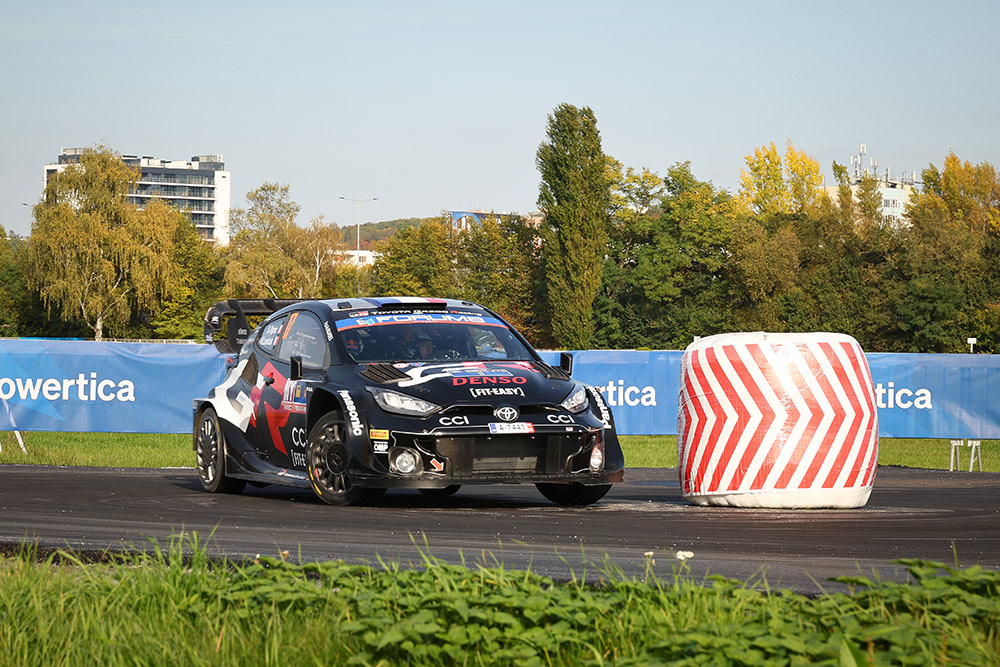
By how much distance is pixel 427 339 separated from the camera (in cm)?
1106

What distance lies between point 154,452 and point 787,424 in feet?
43.1

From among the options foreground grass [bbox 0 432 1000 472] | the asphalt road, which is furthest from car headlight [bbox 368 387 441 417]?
foreground grass [bbox 0 432 1000 472]

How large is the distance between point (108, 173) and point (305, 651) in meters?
88.7

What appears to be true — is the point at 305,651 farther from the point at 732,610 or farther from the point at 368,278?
the point at 368,278

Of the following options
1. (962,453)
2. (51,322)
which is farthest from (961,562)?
(51,322)

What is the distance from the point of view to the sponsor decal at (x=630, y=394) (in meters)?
24.7

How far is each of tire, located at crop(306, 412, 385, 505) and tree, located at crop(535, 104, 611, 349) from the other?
79176 millimetres

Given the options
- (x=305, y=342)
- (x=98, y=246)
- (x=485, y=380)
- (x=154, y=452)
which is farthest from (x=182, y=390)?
(x=98, y=246)

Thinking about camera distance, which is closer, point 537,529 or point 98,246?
point 537,529

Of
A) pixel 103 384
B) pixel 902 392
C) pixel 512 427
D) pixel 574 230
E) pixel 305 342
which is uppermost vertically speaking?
pixel 574 230

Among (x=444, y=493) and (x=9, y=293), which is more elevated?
(x=9, y=293)

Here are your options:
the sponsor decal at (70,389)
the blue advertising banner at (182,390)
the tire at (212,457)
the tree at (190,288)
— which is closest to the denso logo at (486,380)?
the tire at (212,457)

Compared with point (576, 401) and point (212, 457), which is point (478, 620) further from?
point (212, 457)

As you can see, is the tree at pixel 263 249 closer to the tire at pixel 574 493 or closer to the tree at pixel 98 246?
the tree at pixel 98 246
